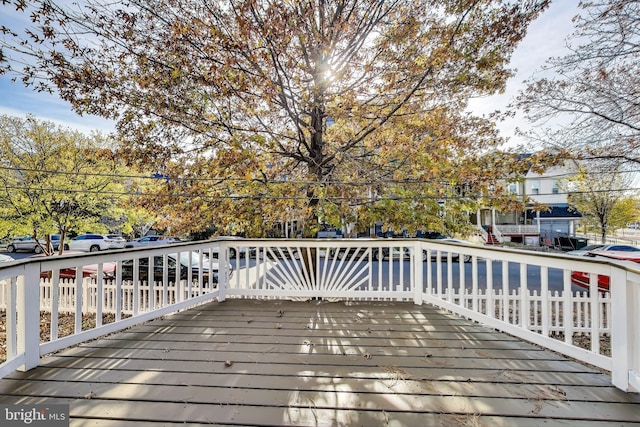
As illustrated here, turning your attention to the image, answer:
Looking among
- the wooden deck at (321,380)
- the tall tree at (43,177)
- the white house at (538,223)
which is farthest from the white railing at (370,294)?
the white house at (538,223)

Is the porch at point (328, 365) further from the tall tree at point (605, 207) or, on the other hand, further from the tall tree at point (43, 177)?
the tall tree at point (605, 207)

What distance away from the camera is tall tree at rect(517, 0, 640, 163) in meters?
4.82

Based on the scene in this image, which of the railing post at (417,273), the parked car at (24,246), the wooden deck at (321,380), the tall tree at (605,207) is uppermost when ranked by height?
the tall tree at (605,207)

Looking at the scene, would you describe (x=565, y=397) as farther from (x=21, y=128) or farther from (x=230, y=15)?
(x=21, y=128)

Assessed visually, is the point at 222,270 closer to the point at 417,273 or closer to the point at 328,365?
the point at 328,365

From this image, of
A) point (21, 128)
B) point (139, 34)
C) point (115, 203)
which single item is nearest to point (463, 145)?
point (139, 34)

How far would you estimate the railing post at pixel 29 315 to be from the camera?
2260mm

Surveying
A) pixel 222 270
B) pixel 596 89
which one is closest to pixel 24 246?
pixel 222 270

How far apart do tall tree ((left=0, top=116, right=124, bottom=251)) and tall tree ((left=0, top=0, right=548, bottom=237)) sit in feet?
16.1

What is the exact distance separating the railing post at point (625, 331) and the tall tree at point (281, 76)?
298 centimetres

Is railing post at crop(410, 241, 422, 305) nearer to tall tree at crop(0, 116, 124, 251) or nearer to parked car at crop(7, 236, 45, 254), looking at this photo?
tall tree at crop(0, 116, 124, 251)

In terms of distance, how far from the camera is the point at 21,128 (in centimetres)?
880

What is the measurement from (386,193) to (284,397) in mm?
4068

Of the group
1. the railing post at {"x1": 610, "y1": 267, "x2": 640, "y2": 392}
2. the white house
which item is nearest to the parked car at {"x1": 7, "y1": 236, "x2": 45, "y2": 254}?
the railing post at {"x1": 610, "y1": 267, "x2": 640, "y2": 392}
